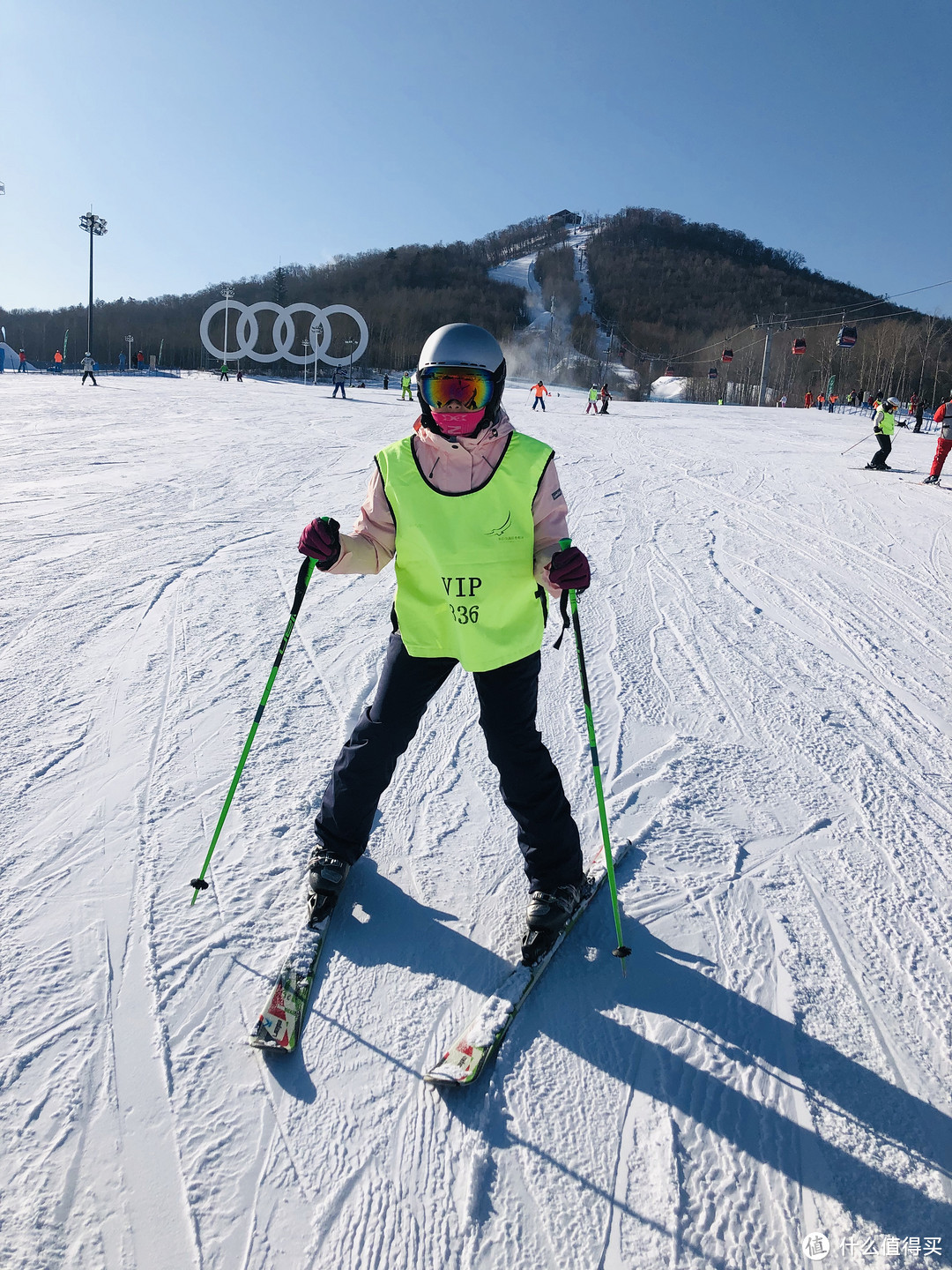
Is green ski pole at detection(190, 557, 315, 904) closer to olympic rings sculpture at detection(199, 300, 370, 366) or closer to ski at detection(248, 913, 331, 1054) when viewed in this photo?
ski at detection(248, 913, 331, 1054)

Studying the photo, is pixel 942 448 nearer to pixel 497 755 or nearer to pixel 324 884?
pixel 497 755

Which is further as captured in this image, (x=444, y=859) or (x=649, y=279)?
(x=649, y=279)

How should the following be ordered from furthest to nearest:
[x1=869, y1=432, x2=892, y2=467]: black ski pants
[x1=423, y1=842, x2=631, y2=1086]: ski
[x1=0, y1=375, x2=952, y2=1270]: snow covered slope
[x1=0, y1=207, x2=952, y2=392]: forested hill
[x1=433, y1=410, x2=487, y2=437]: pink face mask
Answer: [x1=0, y1=207, x2=952, y2=392]: forested hill → [x1=869, y1=432, x2=892, y2=467]: black ski pants → [x1=433, y1=410, x2=487, y2=437]: pink face mask → [x1=423, y1=842, x2=631, y2=1086]: ski → [x1=0, y1=375, x2=952, y2=1270]: snow covered slope

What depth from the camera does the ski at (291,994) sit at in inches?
66.1

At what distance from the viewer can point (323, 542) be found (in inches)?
76.4

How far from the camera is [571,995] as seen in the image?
1.87 meters

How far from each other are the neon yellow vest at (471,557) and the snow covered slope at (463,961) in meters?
0.82

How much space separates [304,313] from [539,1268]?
9776 cm

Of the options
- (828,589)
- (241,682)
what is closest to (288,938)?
(241,682)

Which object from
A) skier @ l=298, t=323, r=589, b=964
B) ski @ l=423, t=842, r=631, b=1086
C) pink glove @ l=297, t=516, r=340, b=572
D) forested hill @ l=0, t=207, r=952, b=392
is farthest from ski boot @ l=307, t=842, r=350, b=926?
forested hill @ l=0, t=207, r=952, b=392

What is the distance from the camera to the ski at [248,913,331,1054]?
5.51 feet

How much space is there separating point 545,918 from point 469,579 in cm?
97

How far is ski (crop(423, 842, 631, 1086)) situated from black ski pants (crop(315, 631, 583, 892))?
0.77 ft

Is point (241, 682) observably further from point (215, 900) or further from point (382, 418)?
point (382, 418)
